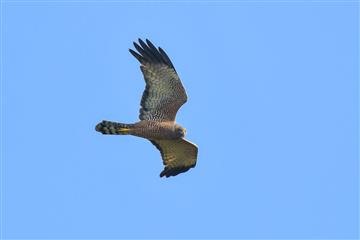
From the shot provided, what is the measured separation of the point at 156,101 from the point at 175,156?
5.51 ft

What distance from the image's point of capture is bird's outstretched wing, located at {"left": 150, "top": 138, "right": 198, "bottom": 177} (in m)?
26.9

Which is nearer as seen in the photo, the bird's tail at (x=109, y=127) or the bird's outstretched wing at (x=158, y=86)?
the bird's tail at (x=109, y=127)

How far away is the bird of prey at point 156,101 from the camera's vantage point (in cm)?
2567

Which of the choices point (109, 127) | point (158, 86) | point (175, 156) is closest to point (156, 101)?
point (158, 86)

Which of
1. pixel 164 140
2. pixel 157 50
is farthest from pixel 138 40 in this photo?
pixel 164 140

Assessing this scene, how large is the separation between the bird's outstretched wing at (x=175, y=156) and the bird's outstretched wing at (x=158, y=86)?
0.96 metres

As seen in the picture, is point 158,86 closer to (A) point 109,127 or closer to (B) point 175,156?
(A) point 109,127

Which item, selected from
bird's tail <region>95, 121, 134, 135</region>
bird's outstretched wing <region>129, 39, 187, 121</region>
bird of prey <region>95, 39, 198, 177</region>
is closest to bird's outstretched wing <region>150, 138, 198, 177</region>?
bird of prey <region>95, 39, 198, 177</region>

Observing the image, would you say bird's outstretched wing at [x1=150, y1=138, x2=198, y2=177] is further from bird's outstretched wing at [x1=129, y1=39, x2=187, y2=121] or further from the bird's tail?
the bird's tail

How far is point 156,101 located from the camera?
26.1 m

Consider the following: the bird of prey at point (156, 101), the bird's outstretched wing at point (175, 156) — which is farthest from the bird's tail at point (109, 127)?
the bird's outstretched wing at point (175, 156)

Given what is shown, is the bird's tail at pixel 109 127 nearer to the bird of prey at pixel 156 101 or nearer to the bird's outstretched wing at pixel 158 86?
the bird of prey at pixel 156 101

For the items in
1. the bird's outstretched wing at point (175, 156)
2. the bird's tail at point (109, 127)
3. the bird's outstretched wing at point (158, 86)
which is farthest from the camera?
the bird's outstretched wing at point (175, 156)

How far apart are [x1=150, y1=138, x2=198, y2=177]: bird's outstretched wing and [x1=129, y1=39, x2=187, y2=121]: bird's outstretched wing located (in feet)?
3.16
